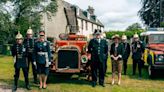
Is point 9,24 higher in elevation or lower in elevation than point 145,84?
higher

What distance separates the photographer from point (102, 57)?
1444 centimetres

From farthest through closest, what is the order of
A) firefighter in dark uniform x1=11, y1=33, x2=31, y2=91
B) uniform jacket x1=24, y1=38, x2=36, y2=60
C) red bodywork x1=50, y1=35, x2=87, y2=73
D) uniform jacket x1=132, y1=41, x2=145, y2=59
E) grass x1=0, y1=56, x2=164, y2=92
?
uniform jacket x1=132, y1=41, x2=145, y2=59 → red bodywork x1=50, y1=35, x2=87, y2=73 → uniform jacket x1=24, y1=38, x2=36, y2=60 → grass x1=0, y1=56, x2=164, y2=92 → firefighter in dark uniform x1=11, y1=33, x2=31, y2=91

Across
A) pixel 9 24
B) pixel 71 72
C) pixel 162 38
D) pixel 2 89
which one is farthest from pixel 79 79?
pixel 9 24

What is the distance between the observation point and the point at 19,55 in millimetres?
13555

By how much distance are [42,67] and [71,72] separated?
132 centimetres

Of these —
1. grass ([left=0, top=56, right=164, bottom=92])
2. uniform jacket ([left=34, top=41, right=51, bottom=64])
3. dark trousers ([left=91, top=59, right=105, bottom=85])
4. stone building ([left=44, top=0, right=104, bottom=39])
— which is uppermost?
stone building ([left=44, top=0, right=104, bottom=39])

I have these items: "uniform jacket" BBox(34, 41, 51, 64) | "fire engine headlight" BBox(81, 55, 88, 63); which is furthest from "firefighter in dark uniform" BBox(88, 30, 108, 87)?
"uniform jacket" BBox(34, 41, 51, 64)

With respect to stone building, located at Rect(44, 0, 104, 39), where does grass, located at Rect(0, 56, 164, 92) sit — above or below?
below

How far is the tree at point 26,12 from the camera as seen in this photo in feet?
134

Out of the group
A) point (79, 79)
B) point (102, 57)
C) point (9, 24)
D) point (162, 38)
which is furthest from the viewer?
point (9, 24)

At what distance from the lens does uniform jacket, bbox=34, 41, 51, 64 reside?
546 inches

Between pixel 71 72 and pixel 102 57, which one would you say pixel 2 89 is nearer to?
pixel 71 72

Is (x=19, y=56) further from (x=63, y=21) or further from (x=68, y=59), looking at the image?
(x=63, y=21)

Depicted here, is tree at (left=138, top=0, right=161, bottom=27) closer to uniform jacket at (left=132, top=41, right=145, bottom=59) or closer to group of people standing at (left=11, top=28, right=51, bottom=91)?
uniform jacket at (left=132, top=41, right=145, bottom=59)
